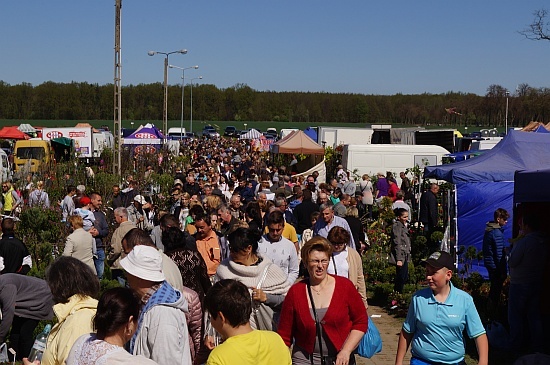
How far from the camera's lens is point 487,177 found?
13969mm

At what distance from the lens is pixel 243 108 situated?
169125 millimetres

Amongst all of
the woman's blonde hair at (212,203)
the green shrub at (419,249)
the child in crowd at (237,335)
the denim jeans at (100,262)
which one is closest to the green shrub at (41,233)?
the denim jeans at (100,262)

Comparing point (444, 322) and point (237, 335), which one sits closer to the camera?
point (237, 335)

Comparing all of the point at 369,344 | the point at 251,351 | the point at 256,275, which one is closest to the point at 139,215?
the point at 256,275

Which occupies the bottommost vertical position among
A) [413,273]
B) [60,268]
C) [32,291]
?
[413,273]

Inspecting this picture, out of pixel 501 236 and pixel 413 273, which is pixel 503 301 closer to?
pixel 501 236

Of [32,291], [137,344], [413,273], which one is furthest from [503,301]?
[137,344]

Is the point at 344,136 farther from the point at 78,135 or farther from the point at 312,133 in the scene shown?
the point at 78,135

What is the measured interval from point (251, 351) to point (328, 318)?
4.33 ft

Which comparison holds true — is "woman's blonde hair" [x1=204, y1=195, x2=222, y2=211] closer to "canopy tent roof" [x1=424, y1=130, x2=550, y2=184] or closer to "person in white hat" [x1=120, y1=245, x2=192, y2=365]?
"canopy tent roof" [x1=424, y1=130, x2=550, y2=184]

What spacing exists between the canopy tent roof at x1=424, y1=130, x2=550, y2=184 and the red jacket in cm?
844

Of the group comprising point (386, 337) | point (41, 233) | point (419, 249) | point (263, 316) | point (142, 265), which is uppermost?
point (142, 265)

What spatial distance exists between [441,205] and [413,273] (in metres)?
5.14

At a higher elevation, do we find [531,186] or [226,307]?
[531,186]
